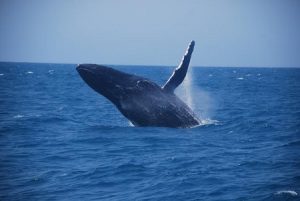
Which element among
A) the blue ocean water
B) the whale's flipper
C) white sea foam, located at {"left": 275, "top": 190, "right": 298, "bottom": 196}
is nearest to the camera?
white sea foam, located at {"left": 275, "top": 190, "right": 298, "bottom": 196}

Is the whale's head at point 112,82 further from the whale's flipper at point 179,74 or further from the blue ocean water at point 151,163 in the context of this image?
the blue ocean water at point 151,163

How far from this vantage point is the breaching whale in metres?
13.3

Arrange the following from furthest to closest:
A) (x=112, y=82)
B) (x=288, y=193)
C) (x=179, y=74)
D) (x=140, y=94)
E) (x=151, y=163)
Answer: (x=179, y=74), (x=140, y=94), (x=112, y=82), (x=151, y=163), (x=288, y=193)

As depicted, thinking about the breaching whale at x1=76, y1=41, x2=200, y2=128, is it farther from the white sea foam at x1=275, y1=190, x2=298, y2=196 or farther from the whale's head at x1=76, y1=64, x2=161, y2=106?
the white sea foam at x1=275, y1=190, x2=298, y2=196

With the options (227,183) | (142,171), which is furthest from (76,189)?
(227,183)

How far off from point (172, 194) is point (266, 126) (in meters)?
9.53

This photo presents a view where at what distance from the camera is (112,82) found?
527 inches

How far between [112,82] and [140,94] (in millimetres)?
928

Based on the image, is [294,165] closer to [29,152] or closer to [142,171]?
[142,171]

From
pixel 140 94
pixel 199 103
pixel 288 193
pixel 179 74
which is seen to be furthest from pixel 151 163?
pixel 199 103

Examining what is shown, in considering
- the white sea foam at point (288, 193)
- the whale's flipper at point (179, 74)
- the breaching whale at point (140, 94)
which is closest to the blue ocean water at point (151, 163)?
the white sea foam at point (288, 193)

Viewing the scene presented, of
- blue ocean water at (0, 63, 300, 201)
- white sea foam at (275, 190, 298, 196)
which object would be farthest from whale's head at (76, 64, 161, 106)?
white sea foam at (275, 190, 298, 196)

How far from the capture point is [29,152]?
12.9m

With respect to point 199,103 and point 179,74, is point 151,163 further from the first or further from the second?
point 199,103
